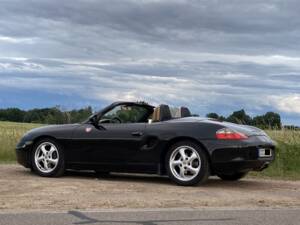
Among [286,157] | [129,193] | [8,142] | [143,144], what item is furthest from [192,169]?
[8,142]

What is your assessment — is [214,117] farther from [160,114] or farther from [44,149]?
[44,149]

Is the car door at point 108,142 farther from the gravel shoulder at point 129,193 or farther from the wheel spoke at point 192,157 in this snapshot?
the wheel spoke at point 192,157

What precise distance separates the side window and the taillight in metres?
1.81

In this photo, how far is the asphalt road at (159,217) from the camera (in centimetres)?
725

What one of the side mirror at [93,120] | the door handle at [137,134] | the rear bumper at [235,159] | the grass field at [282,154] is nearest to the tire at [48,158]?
the side mirror at [93,120]

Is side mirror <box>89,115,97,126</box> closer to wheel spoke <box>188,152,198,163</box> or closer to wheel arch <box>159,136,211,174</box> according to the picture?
wheel arch <box>159,136,211,174</box>

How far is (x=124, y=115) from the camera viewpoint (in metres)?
11.4

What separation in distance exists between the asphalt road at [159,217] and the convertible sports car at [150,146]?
196cm

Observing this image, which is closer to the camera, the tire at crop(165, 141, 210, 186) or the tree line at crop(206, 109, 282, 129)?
the tire at crop(165, 141, 210, 186)

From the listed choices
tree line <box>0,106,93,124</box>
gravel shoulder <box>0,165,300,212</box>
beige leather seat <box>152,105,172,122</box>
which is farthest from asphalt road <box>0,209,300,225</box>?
tree line <box>0,106,93,124</box>

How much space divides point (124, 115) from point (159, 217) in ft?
13.1

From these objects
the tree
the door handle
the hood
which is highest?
the tree

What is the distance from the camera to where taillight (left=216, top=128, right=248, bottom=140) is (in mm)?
10047

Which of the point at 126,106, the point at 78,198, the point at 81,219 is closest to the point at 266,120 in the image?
the point at 126,106
